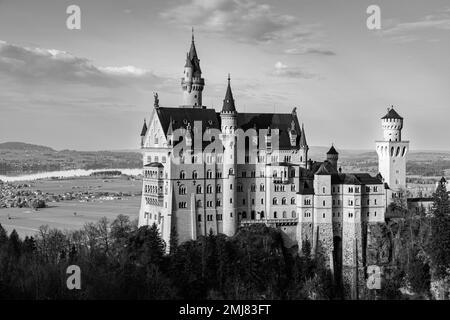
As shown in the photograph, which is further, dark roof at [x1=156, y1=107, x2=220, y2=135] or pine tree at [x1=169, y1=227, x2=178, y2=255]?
dark roof at [x1=156, y1=107, x2=220, y2=135]

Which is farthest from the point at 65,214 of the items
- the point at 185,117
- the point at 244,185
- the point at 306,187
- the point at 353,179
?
the point at 353,179

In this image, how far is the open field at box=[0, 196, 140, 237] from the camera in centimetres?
12425

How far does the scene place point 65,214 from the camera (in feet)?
483

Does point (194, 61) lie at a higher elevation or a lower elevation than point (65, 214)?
higher

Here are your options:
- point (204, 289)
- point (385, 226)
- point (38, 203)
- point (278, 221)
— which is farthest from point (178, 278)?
point (38, 203)

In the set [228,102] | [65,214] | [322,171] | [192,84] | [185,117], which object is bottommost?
[65,214]

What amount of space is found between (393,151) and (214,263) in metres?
29.4

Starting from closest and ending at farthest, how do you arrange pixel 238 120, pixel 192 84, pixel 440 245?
pixel 440 245
pixel 238 120
pixel 192 84

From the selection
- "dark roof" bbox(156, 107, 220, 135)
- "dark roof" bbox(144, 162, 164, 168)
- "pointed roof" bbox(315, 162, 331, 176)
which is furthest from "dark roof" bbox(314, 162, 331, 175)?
"dark roof" bbox(144, 162, 164, 168)

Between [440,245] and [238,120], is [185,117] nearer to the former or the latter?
[238,120]

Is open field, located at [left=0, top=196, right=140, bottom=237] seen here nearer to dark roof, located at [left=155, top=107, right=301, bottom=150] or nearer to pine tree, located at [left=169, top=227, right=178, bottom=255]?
dark roof, located at [left=155, top=107, right=301, bottom=150]

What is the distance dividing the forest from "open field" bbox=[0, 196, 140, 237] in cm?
4169

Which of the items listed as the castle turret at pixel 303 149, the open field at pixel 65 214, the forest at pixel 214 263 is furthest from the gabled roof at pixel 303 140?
the open field at pixel 65 214
